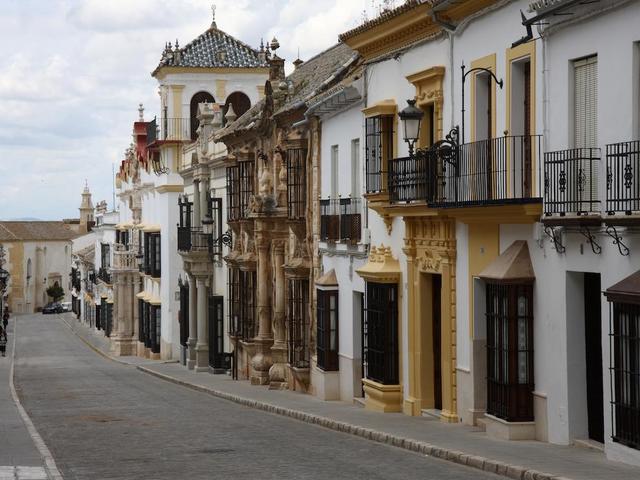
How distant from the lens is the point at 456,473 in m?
15.3

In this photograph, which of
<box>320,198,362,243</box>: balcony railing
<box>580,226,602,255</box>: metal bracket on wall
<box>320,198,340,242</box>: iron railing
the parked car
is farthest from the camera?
the parked car

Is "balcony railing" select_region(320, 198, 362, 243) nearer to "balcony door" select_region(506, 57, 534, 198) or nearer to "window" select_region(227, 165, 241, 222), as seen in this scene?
"balcony door" select_region(506, 57, 534, 198)

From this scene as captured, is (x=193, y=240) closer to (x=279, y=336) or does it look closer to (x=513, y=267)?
(x=279, y=336)

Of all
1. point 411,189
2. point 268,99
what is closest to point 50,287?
point 268,99

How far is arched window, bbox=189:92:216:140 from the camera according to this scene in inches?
2112

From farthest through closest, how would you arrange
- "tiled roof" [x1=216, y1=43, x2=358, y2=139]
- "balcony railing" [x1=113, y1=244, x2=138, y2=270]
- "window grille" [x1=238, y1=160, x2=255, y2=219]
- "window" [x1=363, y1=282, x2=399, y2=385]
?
1. "balcony railing" [x1=113, y1=244, x2=138, y2=270]
2. "window grille" [x1=238, y1=160, x2=255, y2=219]
3. "tiled roof" [x1=216, y1=43, x2=358, y2=139]
4. "window" [x1=363, y1=282, x2=399, y2=385]

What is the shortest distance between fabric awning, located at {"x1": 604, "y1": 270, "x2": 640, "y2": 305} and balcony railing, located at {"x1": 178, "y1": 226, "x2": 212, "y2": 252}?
29.5 m

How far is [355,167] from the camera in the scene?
85.8ft

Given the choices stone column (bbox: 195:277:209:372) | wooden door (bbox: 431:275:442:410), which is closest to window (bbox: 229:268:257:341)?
stone column (bbox: 195:277:209:372)

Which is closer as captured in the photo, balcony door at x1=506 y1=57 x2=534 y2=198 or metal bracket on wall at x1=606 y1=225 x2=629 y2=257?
metal bracket on wall at x1=606 y1=225 x2=629 y2=257

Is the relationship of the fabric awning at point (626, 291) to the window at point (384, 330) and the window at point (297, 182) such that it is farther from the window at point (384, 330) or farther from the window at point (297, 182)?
the window at point (297, 182)

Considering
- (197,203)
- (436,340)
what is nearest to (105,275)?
(197,203)

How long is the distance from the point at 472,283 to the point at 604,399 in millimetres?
4362

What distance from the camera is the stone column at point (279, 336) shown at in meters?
Result: 32.8
